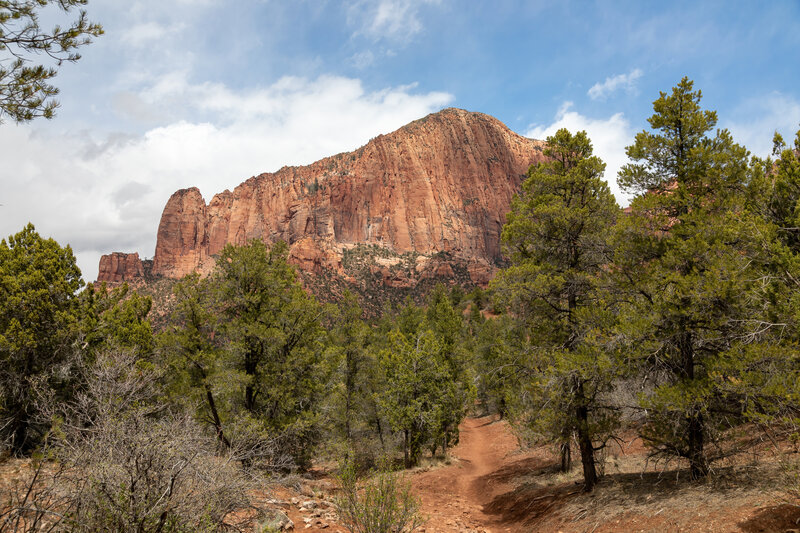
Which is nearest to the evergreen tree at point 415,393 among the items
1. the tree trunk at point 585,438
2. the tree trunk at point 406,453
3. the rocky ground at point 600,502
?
the tree trunk at point 406,453

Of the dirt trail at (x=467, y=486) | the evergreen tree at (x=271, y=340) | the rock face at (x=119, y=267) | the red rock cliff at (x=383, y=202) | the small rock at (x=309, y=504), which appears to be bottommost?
the dirt trail at (x=467, y=486)

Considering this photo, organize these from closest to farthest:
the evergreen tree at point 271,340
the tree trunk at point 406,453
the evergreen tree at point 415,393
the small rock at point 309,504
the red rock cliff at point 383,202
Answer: the small rock at point 309,504
the evergreen tree at point 271,340
the evergreen tree at point 415,393
the tree trunk at point 406,453
the red rock cliff at point 383,202

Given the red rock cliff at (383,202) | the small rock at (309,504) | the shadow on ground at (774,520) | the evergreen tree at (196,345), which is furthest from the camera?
the red rock cliff at (383,202)

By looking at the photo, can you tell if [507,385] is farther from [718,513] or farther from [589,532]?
[718,513]

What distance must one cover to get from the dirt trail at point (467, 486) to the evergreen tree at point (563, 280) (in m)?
2.77

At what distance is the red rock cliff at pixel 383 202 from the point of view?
149375mm

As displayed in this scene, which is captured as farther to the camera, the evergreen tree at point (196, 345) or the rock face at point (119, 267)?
the rock face at point (119, 267)

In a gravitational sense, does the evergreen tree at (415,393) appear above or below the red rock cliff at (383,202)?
below

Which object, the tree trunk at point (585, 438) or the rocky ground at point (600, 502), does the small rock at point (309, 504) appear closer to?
the rocky ground at point (600, 502)

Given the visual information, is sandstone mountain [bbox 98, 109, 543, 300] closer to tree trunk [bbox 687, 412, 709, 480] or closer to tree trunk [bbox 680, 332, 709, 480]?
tree trunk [bbox 680, 332, 709, 480]

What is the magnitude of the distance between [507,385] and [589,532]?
4.40 m

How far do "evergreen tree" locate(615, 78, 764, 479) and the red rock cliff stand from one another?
12960 centimetres

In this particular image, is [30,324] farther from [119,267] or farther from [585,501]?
[119,267]

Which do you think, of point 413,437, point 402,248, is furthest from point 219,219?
point 413,437
